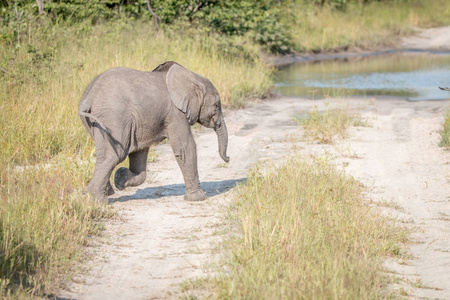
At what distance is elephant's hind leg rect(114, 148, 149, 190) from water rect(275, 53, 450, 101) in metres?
8.05

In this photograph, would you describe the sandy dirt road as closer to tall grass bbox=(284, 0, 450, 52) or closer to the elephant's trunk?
the elephant's trunk

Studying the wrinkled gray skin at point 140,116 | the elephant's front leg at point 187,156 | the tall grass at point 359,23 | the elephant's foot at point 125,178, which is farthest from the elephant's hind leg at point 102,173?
the tall grass at point 359,23

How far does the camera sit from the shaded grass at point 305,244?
157 inches

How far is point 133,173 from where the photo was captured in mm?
6703

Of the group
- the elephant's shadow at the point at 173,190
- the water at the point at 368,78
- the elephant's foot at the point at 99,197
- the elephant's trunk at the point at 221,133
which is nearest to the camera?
the elephant's foot at the point at 99,197

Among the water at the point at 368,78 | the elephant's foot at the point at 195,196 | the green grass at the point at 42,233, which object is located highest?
the green grass at the point at 42,233

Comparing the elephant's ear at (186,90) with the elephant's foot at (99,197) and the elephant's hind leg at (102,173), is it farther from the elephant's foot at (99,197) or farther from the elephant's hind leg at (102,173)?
the elephant's foot at (99,197)

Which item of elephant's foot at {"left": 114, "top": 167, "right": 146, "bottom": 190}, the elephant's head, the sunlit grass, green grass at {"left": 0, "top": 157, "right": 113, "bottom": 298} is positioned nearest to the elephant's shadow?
elephant's foot at {"left": 114, "top": 167, "right": 146, "bottom": 190}

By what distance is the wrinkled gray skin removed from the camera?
5938 millimetres

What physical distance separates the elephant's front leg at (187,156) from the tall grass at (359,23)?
16532 millimetres

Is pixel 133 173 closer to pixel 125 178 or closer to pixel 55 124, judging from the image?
pixel 125 178

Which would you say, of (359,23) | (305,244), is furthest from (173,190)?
(359,23)

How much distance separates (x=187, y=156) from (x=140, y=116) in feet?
2.38

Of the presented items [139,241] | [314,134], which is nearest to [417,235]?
[139,241]
